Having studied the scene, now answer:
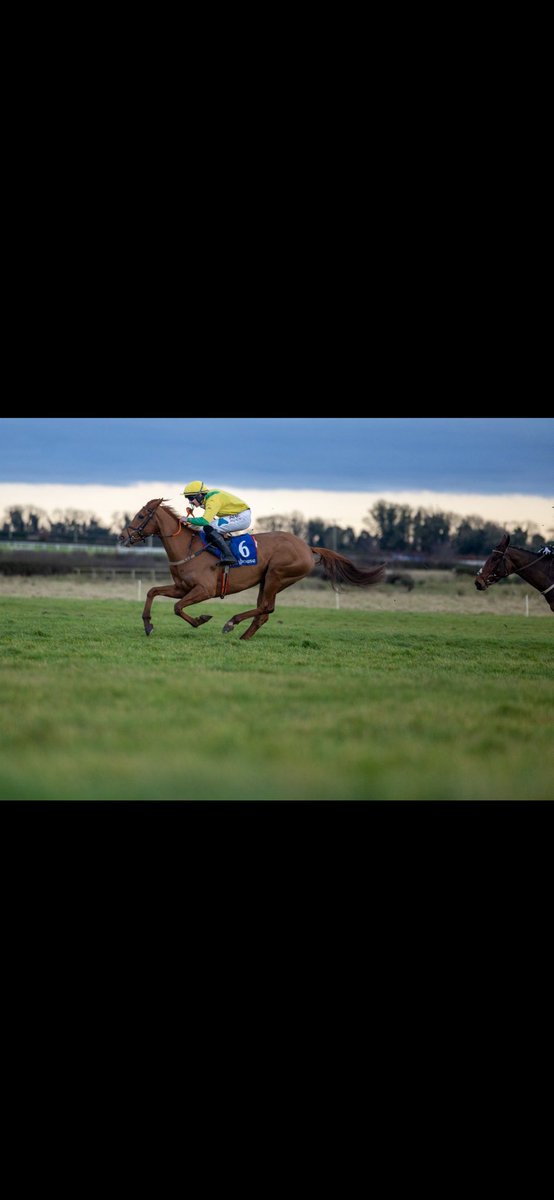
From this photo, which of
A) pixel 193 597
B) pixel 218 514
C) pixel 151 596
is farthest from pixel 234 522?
pixel 151 596

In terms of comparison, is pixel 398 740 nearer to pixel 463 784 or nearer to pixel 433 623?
pixel 463 784

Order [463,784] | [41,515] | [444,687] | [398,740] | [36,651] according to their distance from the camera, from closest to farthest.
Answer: [463,784], [398,740], [444,687], [36,651], [41,515]

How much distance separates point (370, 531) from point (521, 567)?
1410 mm

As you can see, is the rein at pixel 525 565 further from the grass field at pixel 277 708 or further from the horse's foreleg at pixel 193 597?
the horse's foreleg at pixel 193 597

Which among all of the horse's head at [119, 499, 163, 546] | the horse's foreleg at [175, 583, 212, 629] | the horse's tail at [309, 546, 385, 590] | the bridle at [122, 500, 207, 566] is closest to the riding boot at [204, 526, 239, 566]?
the bridle at [122, 500, 207, 566]

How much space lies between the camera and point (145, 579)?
9.00m

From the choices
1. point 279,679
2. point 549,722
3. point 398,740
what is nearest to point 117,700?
point 279,679

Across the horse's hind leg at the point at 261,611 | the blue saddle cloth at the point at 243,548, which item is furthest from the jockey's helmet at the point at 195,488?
the horse's hind leg at the point at 261,611

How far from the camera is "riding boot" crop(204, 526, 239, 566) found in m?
8.06

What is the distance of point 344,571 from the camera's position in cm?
855

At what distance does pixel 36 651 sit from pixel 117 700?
1.55 meters

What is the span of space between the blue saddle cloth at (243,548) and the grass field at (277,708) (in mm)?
669

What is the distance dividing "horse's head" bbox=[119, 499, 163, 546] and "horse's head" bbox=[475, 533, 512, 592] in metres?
3.03

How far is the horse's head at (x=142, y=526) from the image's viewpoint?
8.10 metres
